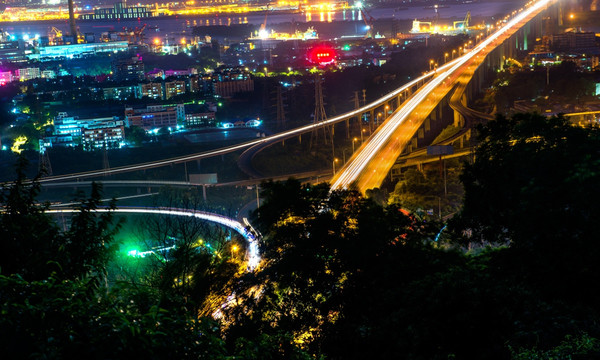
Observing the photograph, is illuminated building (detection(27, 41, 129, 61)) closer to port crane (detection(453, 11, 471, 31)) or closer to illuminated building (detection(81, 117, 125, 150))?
port crane (detection(453, 11, 471, 31))

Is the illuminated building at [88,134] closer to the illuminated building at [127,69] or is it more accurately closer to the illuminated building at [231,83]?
the illuminated building at [231,83]

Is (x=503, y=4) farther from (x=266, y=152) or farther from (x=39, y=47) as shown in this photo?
(x=266, y=152)

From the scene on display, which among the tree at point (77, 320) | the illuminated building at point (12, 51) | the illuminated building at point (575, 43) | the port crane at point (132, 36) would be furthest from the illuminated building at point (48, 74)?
the tree at point (77, 320)

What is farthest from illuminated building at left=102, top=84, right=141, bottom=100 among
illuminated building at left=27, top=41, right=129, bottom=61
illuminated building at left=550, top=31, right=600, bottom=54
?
illuminated building at left=27, top=41, right=129, bottom=61

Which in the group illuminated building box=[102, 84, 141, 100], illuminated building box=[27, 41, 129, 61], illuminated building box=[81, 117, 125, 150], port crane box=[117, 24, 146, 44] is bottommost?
illuminated building box=[81, 117, 125, 150]

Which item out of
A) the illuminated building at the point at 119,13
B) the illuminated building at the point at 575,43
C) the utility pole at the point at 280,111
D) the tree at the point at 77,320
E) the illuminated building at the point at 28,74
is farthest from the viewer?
the illuminated building at the point at 119,13

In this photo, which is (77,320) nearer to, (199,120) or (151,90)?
(199,120)

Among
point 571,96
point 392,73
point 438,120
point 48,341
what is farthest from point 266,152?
point 48,341

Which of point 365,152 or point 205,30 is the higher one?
point 205,30
